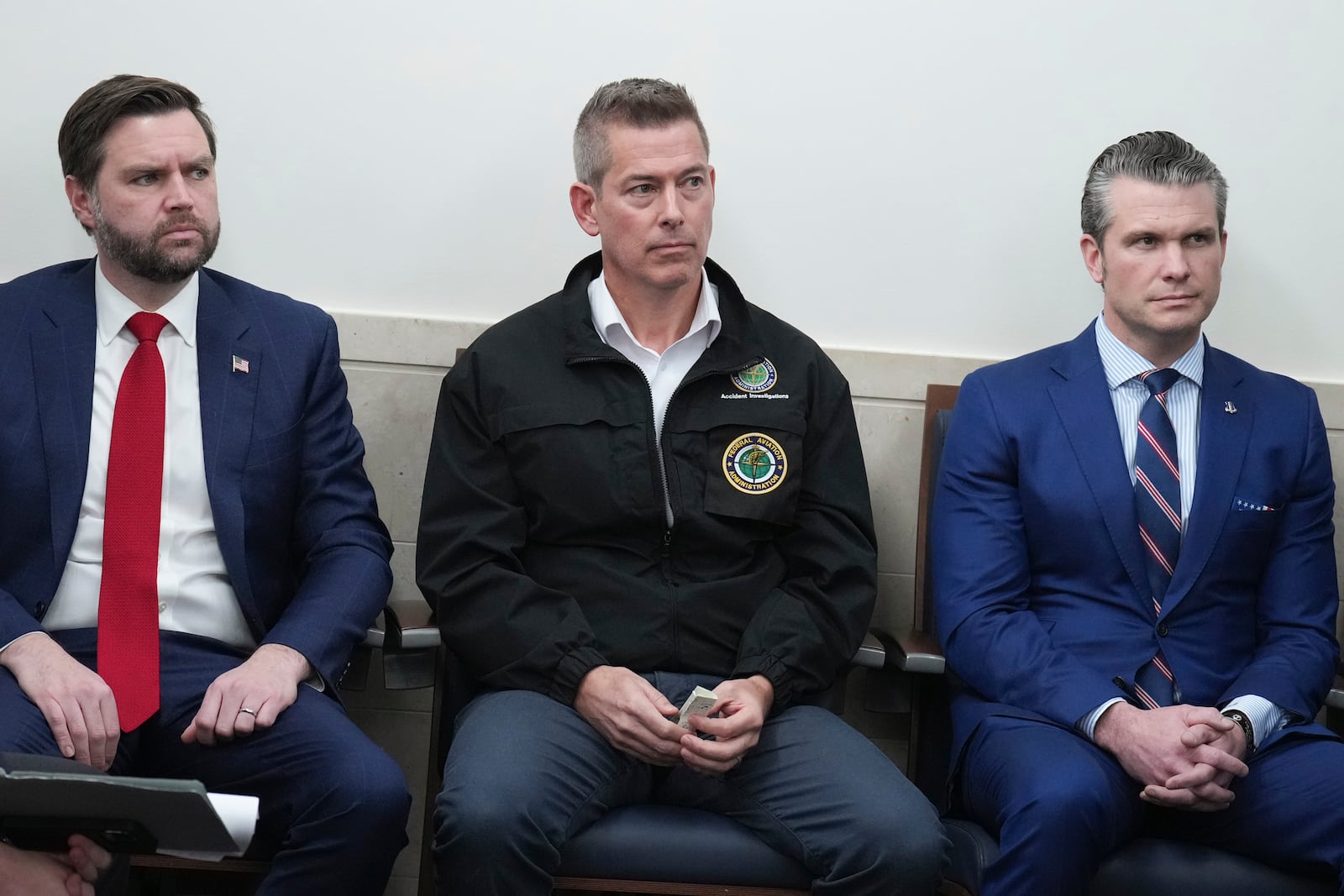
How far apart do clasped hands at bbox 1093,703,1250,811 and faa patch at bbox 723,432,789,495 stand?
2.34 ft

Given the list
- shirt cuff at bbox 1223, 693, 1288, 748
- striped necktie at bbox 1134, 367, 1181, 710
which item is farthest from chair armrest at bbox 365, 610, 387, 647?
shirt cuff at bbox 1223, 693, 1288, 748

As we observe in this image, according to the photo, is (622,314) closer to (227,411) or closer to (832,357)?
(832,357)

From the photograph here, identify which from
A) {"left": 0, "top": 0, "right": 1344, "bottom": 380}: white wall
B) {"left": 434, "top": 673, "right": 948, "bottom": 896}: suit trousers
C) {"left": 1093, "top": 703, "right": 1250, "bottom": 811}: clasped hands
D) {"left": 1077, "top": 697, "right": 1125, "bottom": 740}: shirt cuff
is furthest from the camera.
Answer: {"left": 0, "top": 0, "right": 1344, "bottom": 380}: white wall

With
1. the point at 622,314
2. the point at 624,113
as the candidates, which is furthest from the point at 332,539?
the point at 624,113

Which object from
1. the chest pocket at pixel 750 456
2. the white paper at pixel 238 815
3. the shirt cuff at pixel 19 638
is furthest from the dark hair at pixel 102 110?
the white paper at pixel 238 815

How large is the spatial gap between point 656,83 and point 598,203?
26 cm

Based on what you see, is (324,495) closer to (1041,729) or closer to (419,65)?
(419,65)

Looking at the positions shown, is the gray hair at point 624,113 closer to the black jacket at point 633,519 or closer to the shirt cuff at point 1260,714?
the black jacket at point 633,519

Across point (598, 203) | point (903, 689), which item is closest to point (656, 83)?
point (598, 203)

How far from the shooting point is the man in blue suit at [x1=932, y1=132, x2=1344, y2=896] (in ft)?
7.73

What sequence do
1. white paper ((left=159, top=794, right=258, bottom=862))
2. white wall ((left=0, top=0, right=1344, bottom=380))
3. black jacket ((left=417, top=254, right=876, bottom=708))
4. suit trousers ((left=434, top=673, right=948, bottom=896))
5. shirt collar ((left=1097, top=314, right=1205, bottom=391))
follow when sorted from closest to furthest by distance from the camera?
white paper ((left=159, top=794, right=258, bottom=862)) < suit trousers ((left=434, top=673, right=948, bottom=896)) < black jacket ((left=417, top=254, right=876, bottom=708)) < shirt collar ((left=1097, top=314, right=1205, bottom=391)) < white wall ((left=0, top=0, right=1344, bottom=380))

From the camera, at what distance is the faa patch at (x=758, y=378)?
261 cm

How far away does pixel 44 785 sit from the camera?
1.73 m

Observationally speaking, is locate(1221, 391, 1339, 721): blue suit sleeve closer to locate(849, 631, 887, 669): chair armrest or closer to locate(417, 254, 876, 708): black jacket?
locate(849, 631, 887, 669): chair armrest
